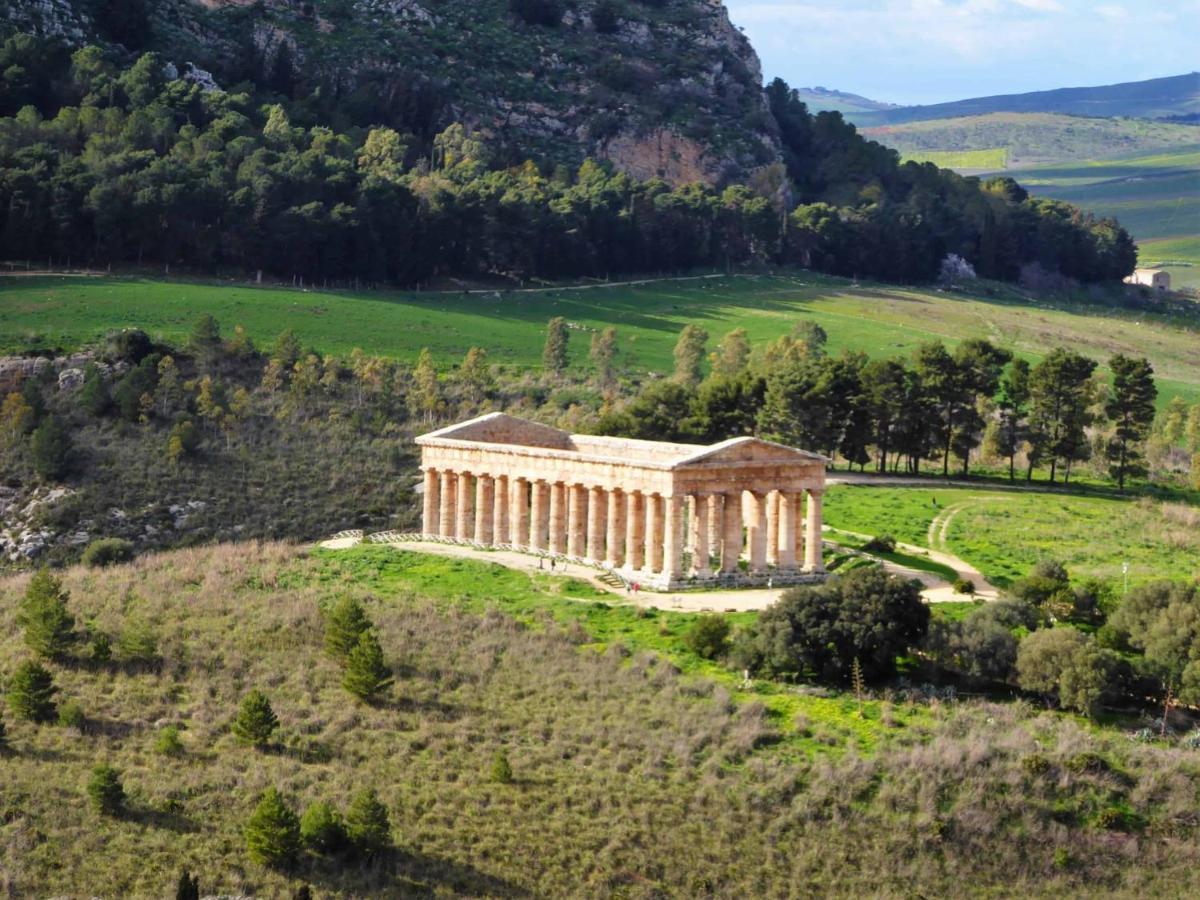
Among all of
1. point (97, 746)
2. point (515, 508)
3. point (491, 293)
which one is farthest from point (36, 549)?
point (491, 293)

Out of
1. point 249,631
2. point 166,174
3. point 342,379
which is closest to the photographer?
point 249,631

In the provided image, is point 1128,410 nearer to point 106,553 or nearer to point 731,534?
point 731,534

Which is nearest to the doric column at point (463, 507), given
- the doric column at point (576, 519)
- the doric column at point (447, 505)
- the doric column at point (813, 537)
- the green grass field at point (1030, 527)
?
the doric column at point (447, 505)

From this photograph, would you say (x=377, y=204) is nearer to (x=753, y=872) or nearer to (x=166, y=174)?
(x=166, y=174)

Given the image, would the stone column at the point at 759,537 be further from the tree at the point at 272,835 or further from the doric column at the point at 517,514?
the tree at the point at 272,835

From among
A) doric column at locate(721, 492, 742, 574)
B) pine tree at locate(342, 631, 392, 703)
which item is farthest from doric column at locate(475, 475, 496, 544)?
pine tree at locate(342, 631, 392, 703)
